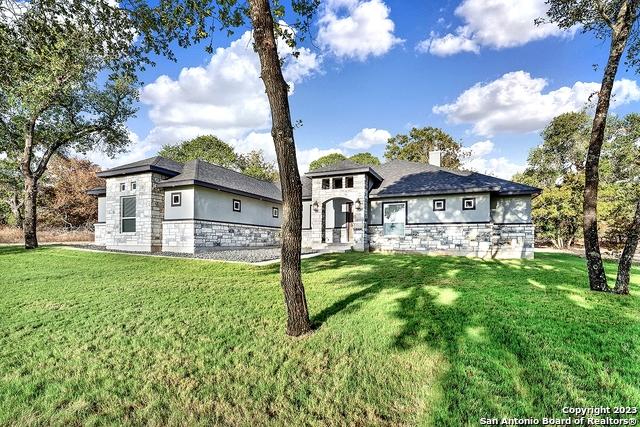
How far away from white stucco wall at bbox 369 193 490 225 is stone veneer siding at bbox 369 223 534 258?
27 cm

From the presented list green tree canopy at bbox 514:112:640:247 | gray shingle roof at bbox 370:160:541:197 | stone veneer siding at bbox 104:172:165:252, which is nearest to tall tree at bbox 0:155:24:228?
stone veneer siding at bbox 104:172:165:252

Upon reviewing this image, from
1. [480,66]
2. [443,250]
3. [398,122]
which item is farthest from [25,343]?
[398,122]

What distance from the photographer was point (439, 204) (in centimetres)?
1373

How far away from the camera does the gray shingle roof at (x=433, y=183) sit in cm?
1283

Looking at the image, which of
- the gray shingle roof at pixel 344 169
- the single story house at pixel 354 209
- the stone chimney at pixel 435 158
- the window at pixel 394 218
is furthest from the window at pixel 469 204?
the stone chimney at pixel 435 158

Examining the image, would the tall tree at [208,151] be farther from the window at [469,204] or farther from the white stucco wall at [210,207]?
the window at [469,204]

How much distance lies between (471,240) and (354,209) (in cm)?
527

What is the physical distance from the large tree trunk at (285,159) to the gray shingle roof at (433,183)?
1104 cm

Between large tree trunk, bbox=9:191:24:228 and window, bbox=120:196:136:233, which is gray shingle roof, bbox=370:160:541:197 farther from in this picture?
large tree trunk, bbox=9:191:24:228

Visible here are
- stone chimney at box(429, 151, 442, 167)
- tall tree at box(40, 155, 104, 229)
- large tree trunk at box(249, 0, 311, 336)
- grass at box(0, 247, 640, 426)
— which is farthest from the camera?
tall tree at box(40, 155, 104, 229)

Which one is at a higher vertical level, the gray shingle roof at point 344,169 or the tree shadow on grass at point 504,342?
the gray shingle roof at point 344,169

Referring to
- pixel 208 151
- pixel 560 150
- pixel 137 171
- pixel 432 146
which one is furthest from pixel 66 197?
pixel 560 150

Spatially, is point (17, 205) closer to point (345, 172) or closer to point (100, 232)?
point (100, 232)

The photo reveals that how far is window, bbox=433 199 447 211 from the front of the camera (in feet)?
44.7
